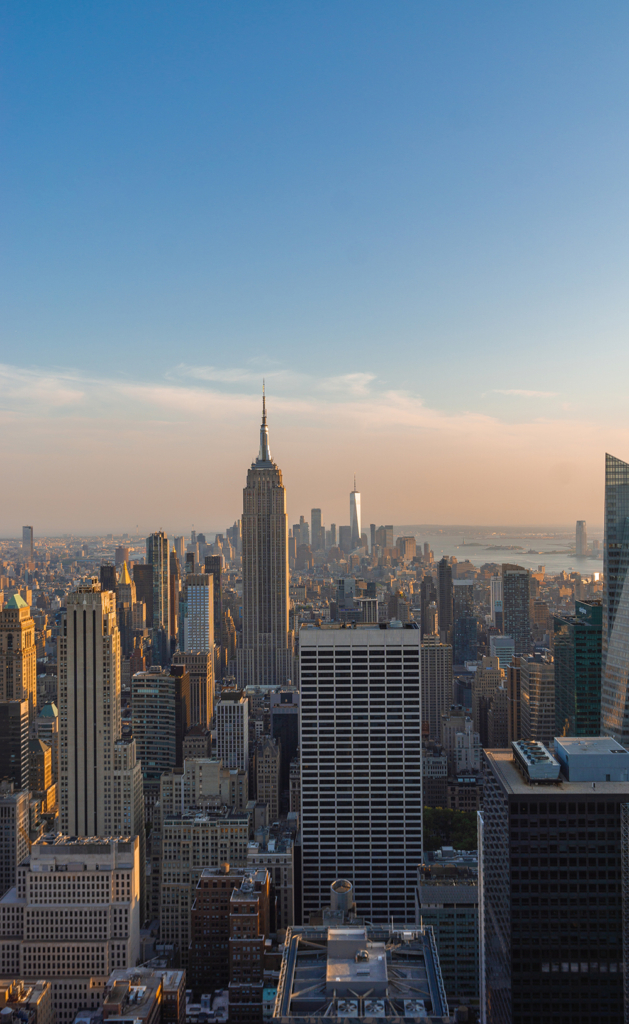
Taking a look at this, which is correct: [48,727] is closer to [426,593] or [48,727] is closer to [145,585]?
[145,585]

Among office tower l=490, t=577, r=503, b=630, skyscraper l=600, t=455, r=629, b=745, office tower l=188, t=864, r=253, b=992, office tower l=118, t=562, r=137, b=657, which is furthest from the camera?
office tower l=118, t=562, r=137, b=657

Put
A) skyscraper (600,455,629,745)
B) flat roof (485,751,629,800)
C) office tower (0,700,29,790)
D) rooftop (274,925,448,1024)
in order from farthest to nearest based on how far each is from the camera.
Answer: office tower (0,700,29,790), skyscraper (600,455,629,745), flat roof (485,751,629,800), rooftop (274,925,448,1024)

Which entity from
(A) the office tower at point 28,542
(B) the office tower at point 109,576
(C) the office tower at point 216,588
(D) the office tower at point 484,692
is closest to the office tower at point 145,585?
(B) the office tower at point 109,576

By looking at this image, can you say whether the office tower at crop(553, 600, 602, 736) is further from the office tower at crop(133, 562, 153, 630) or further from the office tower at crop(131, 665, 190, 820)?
the office tower at crop(133, 562, 153, 630)

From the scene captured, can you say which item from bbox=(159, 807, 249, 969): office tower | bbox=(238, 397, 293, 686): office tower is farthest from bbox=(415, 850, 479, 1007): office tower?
bbox=(238, 397, 293, 686): office tower

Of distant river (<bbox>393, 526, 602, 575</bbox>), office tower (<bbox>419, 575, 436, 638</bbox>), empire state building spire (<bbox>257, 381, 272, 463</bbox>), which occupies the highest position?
empire state building spire (<bbox>257, 381, 272, 463</bbox>)

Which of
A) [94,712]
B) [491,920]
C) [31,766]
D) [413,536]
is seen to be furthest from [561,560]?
[31,766]

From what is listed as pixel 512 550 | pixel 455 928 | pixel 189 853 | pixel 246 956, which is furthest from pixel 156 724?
pixel 455 928
